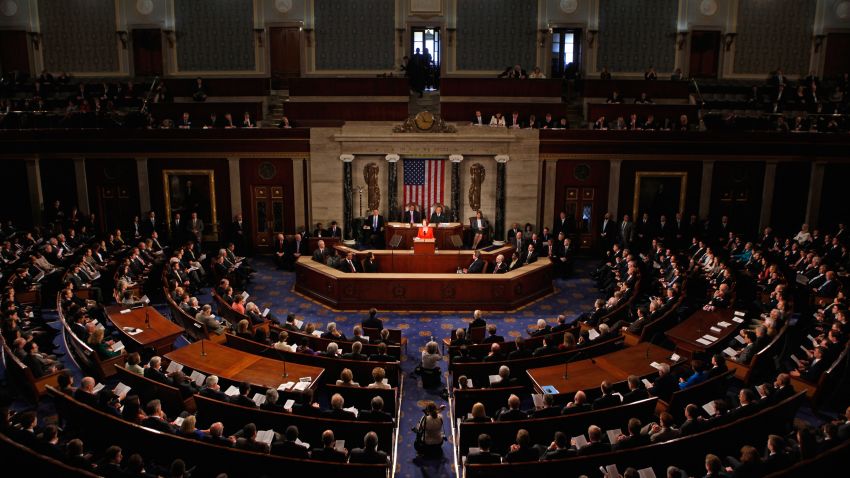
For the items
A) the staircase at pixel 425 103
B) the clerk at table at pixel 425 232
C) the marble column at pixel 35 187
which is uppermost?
the staircase at pixel 425 103

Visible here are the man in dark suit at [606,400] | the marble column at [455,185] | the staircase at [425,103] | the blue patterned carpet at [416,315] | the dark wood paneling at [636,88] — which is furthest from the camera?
the dark wood paneling at [636,88]

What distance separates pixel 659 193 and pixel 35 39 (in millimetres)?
22239

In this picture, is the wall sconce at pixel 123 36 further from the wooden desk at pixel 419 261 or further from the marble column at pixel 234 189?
the wooden desk at pixel 419 261

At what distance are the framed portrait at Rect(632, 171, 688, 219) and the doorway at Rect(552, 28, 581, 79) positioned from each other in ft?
18.9

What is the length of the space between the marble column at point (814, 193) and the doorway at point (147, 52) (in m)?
21.8

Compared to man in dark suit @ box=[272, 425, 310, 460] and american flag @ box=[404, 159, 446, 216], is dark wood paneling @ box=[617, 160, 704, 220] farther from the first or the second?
man in dark suit @ box=[272, 425, 310, 460]

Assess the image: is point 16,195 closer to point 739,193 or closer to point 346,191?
point 346,191

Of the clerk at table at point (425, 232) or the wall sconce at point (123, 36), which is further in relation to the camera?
the wall sconce at point (123, 36)

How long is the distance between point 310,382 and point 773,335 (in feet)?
23.3

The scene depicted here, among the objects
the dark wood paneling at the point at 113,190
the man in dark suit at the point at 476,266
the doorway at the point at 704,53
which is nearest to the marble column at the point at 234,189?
the dark wood paneling at the point at 113,190

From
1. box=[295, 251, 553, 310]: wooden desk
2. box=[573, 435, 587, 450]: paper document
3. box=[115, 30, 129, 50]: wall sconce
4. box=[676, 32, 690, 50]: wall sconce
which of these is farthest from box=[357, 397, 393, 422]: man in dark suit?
box=[115, 30, 129, 50]: wall sconce

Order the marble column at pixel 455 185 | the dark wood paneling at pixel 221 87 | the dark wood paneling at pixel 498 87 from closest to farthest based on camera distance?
the marble column at pixel 455 185, the dark wood paneling at pixel 498 87, the dark wood paneling at pixel 221 87

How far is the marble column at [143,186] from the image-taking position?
19.0 metres

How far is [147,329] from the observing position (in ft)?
36.0
